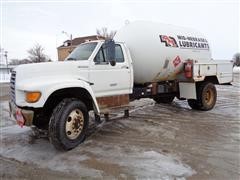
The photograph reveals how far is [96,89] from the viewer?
570cm

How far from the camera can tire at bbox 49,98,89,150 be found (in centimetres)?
472

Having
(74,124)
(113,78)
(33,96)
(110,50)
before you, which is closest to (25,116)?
(33,96)

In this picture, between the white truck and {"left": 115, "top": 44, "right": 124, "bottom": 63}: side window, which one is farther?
{"left": 115, "top": 44, "right": 124, "bottom": 63}: side window

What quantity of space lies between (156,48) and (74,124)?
11.5ft

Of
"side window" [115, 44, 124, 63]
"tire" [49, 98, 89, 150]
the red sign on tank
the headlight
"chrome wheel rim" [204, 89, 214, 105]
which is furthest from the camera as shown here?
"chrome wheel rim" [204, 89, 214, 105]

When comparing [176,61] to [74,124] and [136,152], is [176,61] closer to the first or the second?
[136,152]

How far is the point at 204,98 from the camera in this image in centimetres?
886

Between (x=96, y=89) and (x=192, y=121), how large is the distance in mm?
3201

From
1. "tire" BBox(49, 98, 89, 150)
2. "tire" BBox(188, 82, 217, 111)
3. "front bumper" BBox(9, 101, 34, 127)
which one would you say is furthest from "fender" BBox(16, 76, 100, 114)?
"tire" BBox(188, 82, 217, 111)

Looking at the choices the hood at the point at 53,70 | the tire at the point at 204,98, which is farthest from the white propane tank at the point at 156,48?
the hood at the point at 53,70

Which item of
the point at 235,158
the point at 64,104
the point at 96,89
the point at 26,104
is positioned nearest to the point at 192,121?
the point at 235,158

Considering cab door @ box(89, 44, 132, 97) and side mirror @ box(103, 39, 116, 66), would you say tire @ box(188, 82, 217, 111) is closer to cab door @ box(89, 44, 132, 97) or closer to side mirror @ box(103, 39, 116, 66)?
cab door @ box(89, 44, 132, 97)

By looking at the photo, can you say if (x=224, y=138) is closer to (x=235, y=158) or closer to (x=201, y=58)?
(x=235, y=158)

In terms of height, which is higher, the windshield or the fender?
the windshield
